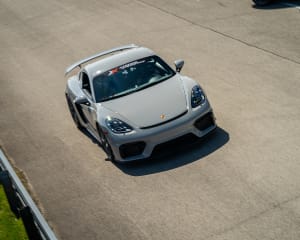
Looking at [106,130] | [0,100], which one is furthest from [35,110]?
[106,130]

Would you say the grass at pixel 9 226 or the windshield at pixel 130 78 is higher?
the windshield at pixel 130 78

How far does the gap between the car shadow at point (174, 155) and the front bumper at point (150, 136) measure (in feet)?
0.43

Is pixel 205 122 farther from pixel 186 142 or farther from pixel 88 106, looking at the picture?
pixel 88 106

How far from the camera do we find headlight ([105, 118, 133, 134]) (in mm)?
10144

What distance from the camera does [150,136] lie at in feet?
32.7

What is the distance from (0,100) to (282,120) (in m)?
7.11

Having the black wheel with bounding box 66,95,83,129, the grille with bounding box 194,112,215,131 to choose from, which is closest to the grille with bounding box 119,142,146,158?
the grille with bounding box 194,112,215,131

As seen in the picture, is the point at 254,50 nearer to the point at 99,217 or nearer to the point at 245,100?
the point at 245,100

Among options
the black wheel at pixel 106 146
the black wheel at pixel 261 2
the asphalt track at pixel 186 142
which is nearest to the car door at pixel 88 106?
the black wheel at pixel 106 146

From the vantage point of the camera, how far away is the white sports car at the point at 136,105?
10.1 meters

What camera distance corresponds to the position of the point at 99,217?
357 inches

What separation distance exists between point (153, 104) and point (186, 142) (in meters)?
0.85

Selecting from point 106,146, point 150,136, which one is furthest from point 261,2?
point 150,136

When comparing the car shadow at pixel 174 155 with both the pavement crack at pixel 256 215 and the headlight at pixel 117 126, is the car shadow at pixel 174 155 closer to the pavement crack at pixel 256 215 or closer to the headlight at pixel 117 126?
the headlight at pixel 117 126
